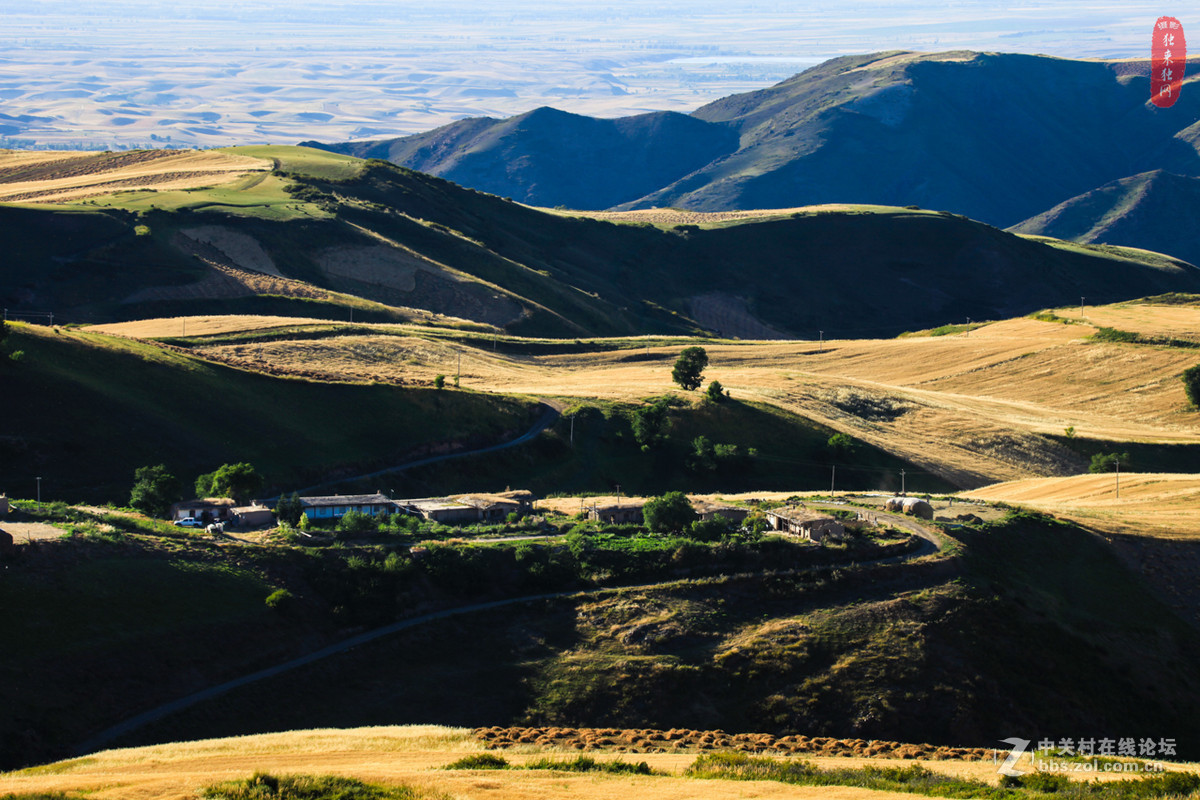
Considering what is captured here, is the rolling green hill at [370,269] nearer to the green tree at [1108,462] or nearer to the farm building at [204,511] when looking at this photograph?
the farm building at [204,511]

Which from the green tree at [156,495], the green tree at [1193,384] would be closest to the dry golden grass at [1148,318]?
the green tree at [1193,384]

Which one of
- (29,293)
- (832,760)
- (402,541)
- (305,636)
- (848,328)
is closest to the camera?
(832,760)

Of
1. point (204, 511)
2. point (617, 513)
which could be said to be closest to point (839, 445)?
point (617, 513)

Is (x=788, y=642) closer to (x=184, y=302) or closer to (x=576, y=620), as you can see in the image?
(x=576, y=620)

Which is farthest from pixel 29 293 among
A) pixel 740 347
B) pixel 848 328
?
pixel 848 328

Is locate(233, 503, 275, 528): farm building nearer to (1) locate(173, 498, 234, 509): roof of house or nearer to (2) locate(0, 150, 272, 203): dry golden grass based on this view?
(1) locate(173, 498, 234, 509): roof of house

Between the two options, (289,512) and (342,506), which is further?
(342,506)

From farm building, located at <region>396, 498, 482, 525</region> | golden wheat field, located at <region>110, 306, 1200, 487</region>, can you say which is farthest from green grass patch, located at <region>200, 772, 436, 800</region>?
golden wheat field, located at <region>110, 306, 1200, 487</region>

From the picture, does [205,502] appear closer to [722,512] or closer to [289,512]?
[289,512]
